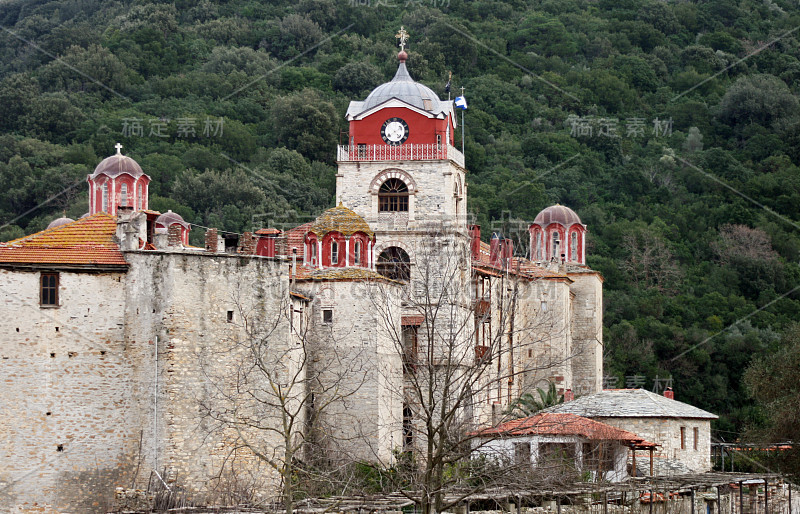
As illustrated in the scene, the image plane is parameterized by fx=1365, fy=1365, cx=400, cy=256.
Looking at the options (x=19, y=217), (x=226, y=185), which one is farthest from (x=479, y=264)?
(x=19, y=217)

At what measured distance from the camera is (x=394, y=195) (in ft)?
194

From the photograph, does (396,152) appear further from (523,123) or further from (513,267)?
(523,123)

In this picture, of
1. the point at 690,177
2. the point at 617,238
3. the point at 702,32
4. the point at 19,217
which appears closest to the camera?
the point at 19,217

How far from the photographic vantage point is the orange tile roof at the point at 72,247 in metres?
42.7

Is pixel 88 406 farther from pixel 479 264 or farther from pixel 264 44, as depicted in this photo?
pixel 264 44

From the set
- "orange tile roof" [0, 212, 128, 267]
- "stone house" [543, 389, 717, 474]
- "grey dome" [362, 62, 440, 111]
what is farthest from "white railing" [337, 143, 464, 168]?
"orange tile roof" [0, 212, 128, 267]

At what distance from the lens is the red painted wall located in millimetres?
59406

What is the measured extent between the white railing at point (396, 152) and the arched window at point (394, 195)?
1.07 metres

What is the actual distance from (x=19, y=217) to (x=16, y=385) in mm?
52399

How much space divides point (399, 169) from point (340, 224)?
7148 mm

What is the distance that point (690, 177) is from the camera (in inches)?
4333

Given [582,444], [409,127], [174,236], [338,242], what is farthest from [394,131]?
[582,444]

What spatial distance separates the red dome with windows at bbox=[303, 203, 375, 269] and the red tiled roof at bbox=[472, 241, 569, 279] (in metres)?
9.09

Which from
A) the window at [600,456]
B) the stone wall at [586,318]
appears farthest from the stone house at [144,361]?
the stone wall at [586,318]
